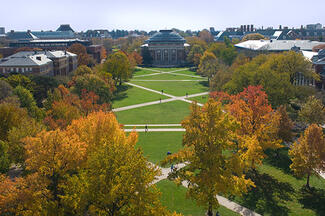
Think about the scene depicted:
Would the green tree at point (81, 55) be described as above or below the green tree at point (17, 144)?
above

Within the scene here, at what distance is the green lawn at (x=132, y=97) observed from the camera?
244 ft

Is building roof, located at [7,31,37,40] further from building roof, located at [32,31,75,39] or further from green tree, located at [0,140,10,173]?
green tree, located at [0,140,10,173]

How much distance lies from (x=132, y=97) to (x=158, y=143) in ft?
119

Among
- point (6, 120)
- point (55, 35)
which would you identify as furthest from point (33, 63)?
point (55, 35)

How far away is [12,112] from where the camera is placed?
36.1 meters

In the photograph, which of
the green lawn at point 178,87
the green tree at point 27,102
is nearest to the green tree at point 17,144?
the green tree at point 27,102

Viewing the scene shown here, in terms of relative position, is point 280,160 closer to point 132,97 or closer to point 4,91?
point 4,91

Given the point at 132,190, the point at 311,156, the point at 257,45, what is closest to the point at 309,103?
the point at 311,156

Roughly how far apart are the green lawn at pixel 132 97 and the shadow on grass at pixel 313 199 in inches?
1878

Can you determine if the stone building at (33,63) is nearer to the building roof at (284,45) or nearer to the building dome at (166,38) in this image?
the building roof at (284,45)

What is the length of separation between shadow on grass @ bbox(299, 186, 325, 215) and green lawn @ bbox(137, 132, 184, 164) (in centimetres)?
1725

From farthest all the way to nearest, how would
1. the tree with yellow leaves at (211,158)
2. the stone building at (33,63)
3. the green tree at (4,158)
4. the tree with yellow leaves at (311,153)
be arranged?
the stone building at (33,63) < the tree with yellow leaves at (311,153) < the green tree at (4,158) < the tree with yellow leaves at (211,158)

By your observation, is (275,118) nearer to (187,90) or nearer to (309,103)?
(309,103)

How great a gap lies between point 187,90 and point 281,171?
2167 inches
